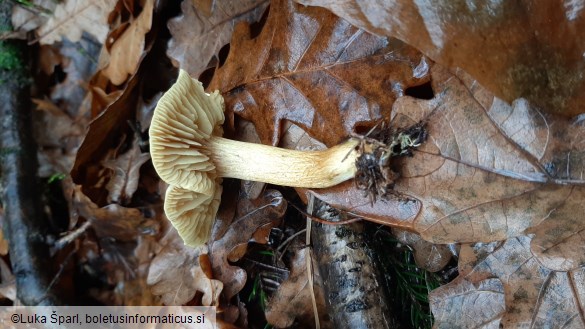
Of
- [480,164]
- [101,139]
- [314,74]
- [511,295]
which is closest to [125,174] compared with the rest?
[101,139]

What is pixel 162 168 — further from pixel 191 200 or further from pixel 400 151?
pixel 400 151

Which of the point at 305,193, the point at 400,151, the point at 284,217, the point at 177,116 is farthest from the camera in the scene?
the point at 284,217

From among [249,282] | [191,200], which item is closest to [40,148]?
[191,200]

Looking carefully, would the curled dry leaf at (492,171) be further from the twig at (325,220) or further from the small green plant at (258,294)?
the small green plant at (258,294)

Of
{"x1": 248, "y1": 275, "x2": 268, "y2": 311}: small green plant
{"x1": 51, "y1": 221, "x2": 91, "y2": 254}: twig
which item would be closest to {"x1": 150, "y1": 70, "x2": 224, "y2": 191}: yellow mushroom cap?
{"x1": 248, "y1": 275, "x2": 268, "y2": 311}: small green plant

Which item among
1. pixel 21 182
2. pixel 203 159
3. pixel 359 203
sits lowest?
pixel 21 182

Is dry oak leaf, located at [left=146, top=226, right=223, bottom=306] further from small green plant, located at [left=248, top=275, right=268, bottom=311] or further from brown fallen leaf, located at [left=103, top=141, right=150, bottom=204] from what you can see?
brown fallen leaf, located at [left=103, top=141, right=150, bottom=204]

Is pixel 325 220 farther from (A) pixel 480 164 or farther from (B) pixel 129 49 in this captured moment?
(B) pixel 129 49
